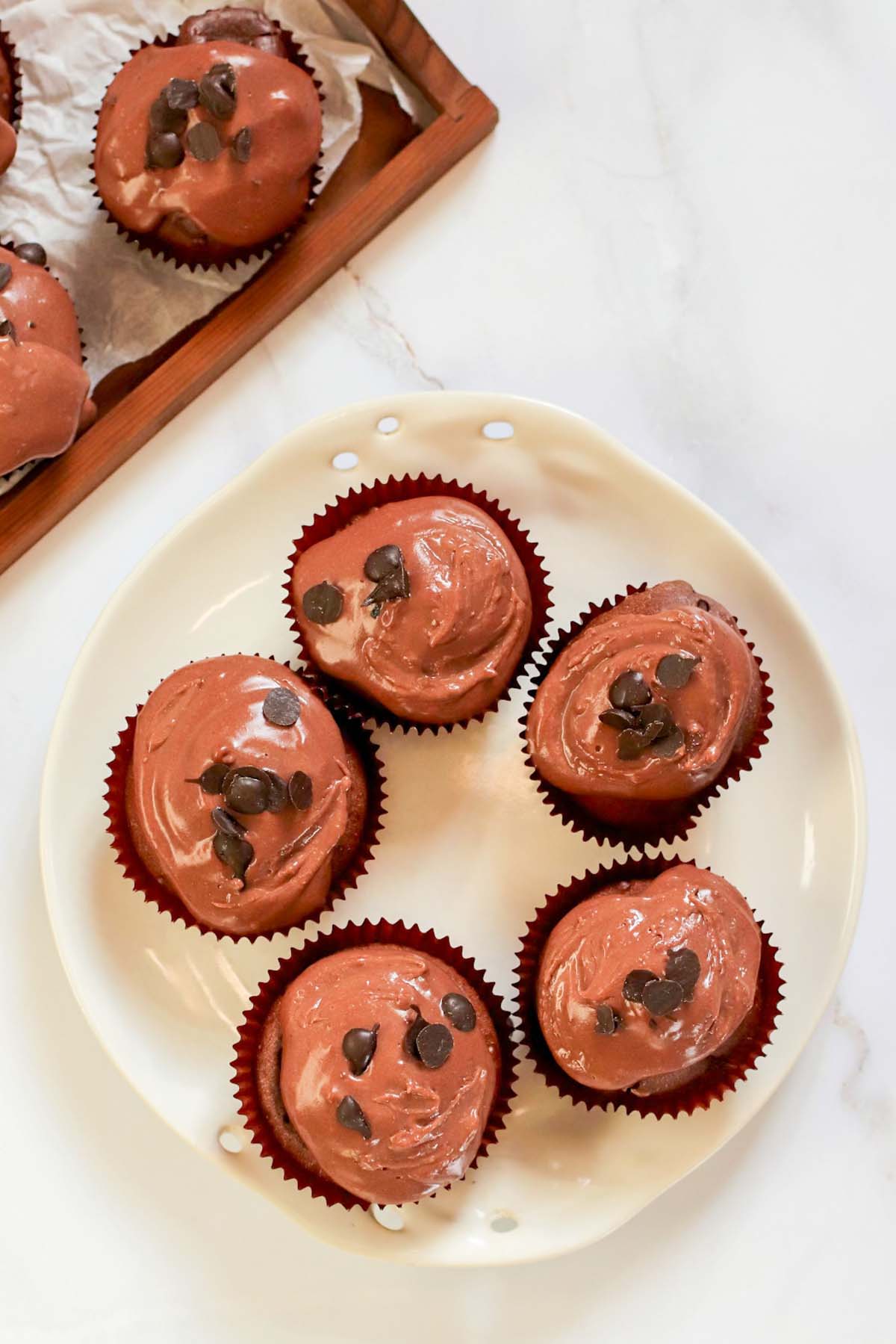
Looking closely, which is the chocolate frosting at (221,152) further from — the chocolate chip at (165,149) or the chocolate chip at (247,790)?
the chocolate chip at (247,790)

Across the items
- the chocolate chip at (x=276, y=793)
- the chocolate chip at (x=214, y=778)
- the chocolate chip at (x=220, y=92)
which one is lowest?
the chocolate chip at (x=214, y=778)

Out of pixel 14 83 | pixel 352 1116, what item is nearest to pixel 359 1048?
pixel 352 1116

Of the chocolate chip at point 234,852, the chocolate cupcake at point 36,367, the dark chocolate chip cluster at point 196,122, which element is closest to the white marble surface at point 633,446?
the chocolate cupcake at point 36,367

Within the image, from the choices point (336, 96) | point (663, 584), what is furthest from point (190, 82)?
point (663, 584)

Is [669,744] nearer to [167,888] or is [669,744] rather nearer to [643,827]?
[643,827]

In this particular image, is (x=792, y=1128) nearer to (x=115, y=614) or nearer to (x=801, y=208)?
(x=115, y=614)
